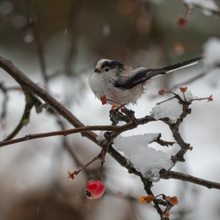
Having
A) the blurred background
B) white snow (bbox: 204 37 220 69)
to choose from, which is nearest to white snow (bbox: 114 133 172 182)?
white snow (bbox: 204 37 220 69)

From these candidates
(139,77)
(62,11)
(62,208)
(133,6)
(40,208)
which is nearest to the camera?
(139,77)

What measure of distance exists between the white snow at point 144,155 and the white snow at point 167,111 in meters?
0.14

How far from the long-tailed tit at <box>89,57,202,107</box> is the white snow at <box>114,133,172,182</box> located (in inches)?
11.3

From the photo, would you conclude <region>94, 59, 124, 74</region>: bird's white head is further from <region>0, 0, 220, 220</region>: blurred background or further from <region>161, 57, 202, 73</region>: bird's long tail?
<region>0, 0, 220, 220</region>: blurred background

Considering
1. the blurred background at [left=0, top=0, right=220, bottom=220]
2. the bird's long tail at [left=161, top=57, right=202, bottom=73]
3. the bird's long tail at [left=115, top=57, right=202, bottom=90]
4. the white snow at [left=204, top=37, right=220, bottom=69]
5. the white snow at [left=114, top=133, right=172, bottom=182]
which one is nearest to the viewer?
the white snow at [left=114, top=133, right=172, bottom=182]

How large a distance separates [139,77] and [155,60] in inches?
95.0

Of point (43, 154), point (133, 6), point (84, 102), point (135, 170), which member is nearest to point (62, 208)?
point (43, 154)

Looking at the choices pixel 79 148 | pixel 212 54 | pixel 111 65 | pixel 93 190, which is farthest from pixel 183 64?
pixel 79 148

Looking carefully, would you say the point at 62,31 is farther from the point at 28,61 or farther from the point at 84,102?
the point at 84,102

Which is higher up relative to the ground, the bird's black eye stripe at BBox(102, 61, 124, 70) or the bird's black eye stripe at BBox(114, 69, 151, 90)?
the bird's black eye stripe at BBox(102, 61, 124, 70)

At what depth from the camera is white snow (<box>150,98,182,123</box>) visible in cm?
142

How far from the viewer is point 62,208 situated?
12.4 feet

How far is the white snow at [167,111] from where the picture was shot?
1421mm

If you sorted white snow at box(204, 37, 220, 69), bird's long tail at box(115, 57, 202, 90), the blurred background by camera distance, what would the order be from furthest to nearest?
the blurred background, white snow at box(204, 37, 220, 69), bird's long tail at box(115, 57, 202, 90)
